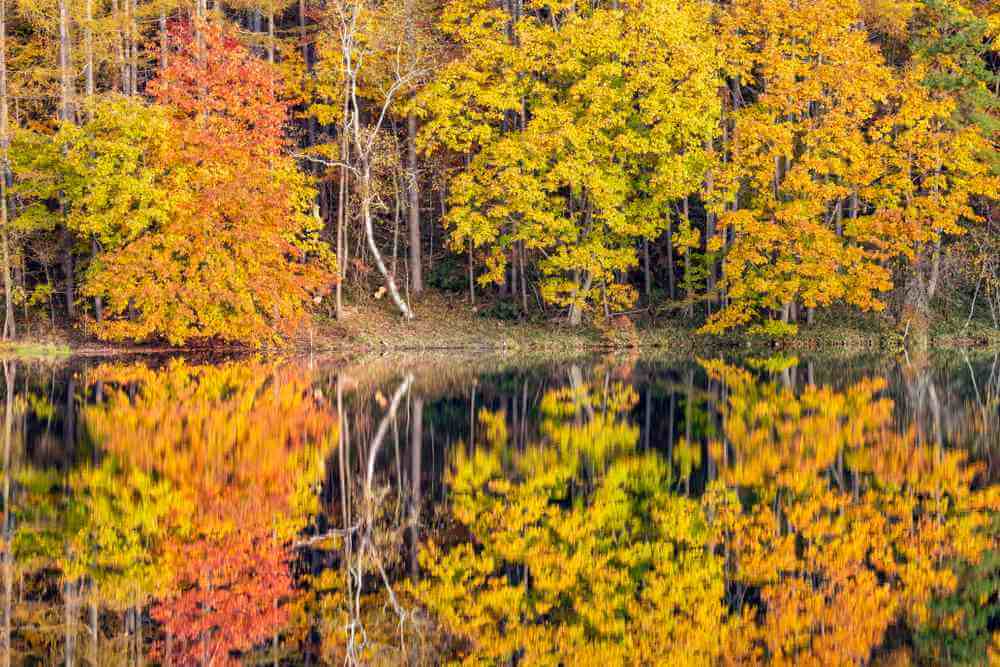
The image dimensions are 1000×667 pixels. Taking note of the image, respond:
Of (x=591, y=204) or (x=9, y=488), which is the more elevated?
(x=591, y=204)

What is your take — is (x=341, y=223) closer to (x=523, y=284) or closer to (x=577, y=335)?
(x=523, y=284)

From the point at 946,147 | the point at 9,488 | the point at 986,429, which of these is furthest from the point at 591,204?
the point at 9,488

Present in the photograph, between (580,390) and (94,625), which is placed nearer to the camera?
(94,625)

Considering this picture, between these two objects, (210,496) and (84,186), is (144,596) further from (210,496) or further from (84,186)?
(84,186)

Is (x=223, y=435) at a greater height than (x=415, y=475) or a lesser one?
greater

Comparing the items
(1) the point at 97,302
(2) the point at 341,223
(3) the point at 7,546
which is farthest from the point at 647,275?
(3) the point at 7,546

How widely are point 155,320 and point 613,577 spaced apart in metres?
29.7

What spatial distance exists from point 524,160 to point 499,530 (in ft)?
99.2

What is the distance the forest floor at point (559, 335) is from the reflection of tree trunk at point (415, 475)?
17.0m

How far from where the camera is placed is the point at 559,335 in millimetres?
42812

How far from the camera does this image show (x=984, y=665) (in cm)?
884

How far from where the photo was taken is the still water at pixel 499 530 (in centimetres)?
942

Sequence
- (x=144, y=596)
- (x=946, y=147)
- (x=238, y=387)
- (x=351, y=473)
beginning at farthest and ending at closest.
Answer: (x=946, y=147), (x=238, y=387), (x=351, y=473), (x=144, y=596)

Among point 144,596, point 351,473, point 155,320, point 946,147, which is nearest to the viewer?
point 144,596
